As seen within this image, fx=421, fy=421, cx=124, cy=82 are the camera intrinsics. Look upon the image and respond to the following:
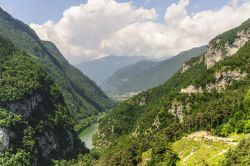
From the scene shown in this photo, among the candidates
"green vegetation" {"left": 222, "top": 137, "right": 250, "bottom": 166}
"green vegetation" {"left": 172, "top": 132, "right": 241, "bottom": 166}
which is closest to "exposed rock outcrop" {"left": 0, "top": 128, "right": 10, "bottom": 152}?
"green vegetation" {"left": 172, "top": 132, "right": 241, "bottom": 166}

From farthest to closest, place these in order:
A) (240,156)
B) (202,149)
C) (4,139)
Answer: (4,139), (202,149), (240,156)

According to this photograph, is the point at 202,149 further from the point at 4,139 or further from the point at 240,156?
the point at 4,139

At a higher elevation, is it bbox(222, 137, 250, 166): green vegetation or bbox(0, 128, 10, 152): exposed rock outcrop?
bbox(0, 128, 10, 152): exposed rock outcrop

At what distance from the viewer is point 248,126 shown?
122m

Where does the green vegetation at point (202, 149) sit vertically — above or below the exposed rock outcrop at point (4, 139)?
below

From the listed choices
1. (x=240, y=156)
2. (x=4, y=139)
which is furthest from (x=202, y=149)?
(x=4, y=139)

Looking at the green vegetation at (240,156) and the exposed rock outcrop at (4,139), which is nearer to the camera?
the green vegetation at (240,156)

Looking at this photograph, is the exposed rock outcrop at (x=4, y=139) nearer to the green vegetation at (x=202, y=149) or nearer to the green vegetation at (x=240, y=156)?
the green vegetation at (x=202, y=149)

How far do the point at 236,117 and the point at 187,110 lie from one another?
68.0 m

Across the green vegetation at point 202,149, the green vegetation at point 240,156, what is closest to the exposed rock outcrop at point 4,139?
the green vegetation at point 202,149

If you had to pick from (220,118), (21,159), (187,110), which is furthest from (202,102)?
(21,159)

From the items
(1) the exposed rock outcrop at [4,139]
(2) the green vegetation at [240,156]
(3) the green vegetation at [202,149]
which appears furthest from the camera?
(1) the exposed rock outcrop at [4,139]

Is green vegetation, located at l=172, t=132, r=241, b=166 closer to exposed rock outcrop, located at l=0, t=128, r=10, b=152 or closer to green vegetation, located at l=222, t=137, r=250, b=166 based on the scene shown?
green vegetation, located at l=222, t=137, r=250, b=166

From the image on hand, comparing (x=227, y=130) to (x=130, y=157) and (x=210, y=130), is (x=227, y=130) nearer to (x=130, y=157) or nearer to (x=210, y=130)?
(x=210, y=130)
